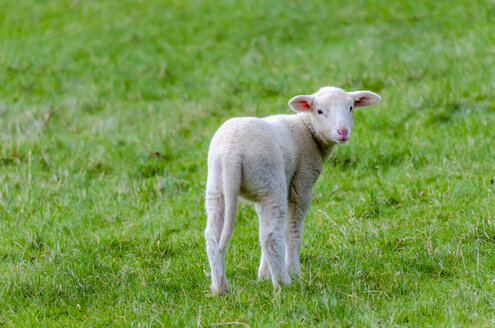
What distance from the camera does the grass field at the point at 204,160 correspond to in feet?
15.9

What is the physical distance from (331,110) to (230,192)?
1.30 meters

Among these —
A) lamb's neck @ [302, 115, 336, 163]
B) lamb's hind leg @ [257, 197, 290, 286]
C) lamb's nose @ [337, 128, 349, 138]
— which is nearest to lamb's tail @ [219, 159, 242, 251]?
lamb's hind leg @ [257, 197, 290, 286]

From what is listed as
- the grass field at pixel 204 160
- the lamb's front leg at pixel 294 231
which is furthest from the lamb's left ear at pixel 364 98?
the grass field at pixel 204 160

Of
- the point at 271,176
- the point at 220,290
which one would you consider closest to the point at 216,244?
the point at 220,290

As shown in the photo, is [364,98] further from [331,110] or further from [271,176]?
[271,176]

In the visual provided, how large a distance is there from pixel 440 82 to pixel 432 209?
3795 millimetres

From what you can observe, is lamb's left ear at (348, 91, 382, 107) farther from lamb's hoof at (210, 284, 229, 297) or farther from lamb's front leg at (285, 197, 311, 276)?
lamb's hoof at (210, 284, 229, 297)

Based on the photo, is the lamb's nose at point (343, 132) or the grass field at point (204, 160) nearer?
the grass field at point (204, 160)

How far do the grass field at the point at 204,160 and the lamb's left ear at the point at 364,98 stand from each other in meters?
1.19

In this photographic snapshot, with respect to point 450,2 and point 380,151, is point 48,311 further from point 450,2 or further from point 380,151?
point 450,2

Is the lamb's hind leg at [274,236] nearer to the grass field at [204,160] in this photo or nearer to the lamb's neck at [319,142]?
the grass field at [204,160]

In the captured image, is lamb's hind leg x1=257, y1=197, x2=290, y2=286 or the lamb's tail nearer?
the lamb's tail

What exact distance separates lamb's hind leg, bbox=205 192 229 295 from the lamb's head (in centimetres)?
115

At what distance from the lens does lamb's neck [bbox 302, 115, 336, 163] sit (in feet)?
18.7
